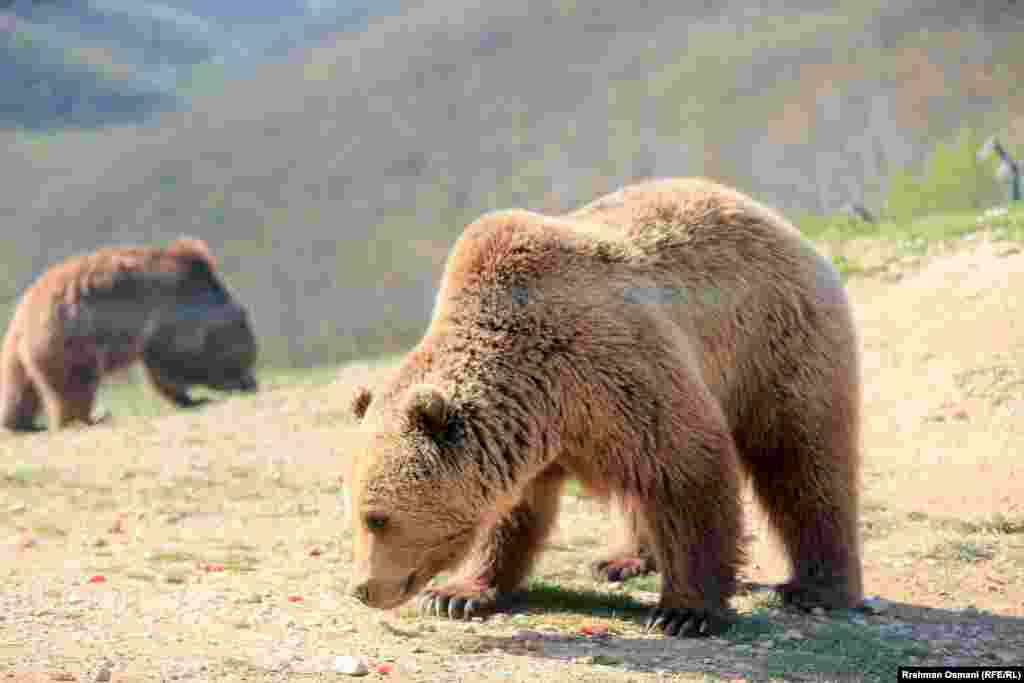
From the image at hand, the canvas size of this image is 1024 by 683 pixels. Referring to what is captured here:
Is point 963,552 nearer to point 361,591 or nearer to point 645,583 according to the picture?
point 645,583

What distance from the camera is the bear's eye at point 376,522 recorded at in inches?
198

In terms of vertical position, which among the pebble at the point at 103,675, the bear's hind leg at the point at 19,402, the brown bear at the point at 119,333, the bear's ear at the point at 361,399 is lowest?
the pebble at the point at 103,675

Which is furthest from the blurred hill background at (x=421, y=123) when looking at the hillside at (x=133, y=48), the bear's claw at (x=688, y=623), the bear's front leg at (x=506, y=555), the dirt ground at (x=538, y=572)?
the bear's claw at (x=688, y=623)

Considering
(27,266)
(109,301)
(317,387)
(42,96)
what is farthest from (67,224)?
(317,387)

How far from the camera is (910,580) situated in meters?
6.99

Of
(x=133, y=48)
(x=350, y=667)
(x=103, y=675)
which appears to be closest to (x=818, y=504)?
(x=350, y=667)

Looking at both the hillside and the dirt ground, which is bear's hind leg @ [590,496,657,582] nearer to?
the dirt ground

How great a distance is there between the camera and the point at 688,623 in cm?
562

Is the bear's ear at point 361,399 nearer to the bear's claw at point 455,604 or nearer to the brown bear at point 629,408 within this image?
the brown bear at point 629,408

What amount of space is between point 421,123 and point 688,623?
922 inches

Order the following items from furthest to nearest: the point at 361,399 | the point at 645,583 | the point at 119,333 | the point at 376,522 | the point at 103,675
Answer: the point at 119,333
the point at 645,583
the point at 361,399
the point at 376,522
the point at 103,675

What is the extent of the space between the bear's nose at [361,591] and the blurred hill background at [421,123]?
37.7ft

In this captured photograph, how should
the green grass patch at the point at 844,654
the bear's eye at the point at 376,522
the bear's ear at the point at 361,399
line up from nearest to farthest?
the bear's eye at the point at 376,522
the green grass patch at the point at 844,654
the bear's ear at the point at 361,399

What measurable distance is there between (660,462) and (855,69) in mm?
17302
